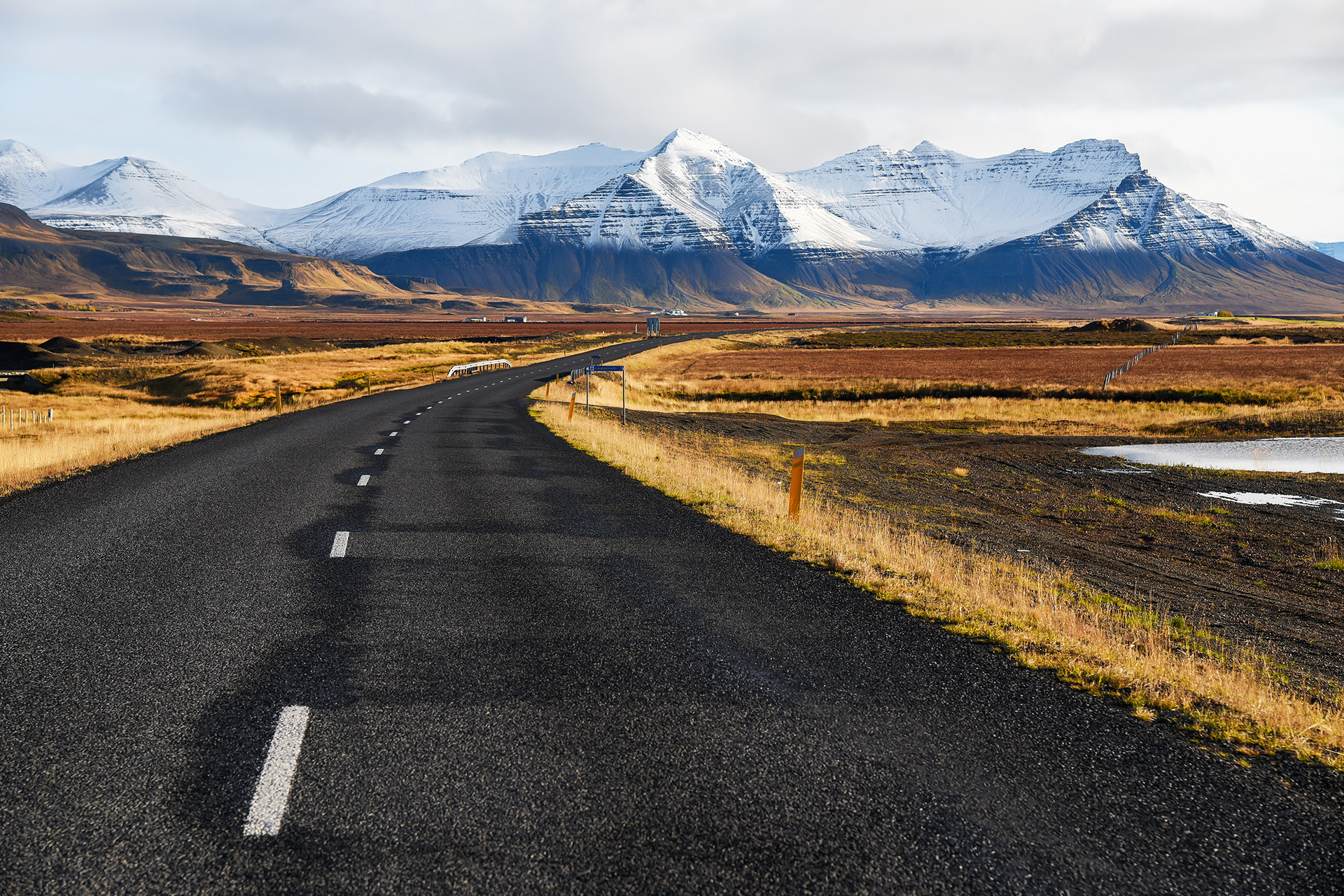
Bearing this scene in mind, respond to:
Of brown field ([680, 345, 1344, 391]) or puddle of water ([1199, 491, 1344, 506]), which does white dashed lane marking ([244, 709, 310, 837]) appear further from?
brown field ([680, 345, 1344, 391])

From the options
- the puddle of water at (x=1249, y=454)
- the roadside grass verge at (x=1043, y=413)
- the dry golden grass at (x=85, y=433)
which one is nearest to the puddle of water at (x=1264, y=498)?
the puddle of water at (x=1249, y=454)

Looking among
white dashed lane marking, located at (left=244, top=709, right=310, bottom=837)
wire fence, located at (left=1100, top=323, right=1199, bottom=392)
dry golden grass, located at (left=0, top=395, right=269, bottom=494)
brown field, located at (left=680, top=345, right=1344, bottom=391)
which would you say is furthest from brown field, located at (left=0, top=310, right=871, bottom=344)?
white dashed lane marking, located at (left=244, top=709, right=310, bottom=837)

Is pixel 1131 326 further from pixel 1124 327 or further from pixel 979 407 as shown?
pixel 979 407

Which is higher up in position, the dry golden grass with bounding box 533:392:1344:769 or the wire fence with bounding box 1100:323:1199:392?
the wire fence with bounding box 1100:323:1199:392

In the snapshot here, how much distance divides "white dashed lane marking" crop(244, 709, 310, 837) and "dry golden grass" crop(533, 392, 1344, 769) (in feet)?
17.0

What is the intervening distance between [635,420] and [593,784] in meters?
27.6

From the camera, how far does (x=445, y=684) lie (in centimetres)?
589

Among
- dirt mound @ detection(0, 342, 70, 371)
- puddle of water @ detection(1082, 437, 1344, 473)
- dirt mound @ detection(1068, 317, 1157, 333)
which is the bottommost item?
puddle of water @ detection(1082, 437, 1344, 473)

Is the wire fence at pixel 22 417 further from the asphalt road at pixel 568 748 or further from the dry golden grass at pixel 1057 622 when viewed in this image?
the dry golden grass at pixel 1057 622

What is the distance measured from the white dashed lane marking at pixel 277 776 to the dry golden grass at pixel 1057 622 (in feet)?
17.0

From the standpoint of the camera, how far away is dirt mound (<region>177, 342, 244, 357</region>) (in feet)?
234

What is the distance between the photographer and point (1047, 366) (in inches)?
2490

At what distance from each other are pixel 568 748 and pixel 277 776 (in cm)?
154

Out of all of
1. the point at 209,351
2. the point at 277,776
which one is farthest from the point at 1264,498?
the point at 209,351
